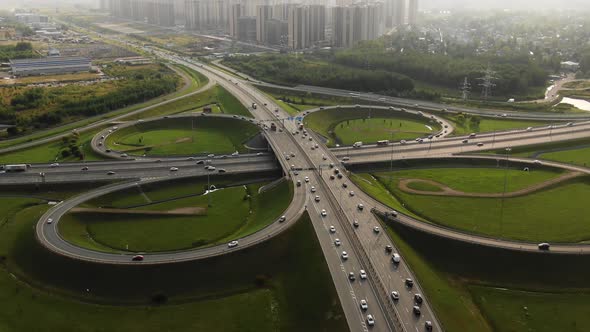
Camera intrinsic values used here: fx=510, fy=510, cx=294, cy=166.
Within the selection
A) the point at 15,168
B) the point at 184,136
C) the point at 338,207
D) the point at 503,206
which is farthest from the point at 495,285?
the point at 15,168

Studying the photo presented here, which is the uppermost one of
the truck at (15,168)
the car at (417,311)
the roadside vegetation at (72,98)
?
the roadside vegetation at (72,98)

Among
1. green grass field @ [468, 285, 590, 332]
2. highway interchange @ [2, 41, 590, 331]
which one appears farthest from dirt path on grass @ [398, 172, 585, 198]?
green grass field @ [468, 285, 590, 332]

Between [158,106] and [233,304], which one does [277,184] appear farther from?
[158,106]

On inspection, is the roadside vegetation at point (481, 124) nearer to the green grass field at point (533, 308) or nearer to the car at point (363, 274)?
the green grass field at point (533, 308)

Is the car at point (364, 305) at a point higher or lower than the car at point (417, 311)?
higher

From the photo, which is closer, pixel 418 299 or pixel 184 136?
pixel 418 299

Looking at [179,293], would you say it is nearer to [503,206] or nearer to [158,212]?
[158,212]

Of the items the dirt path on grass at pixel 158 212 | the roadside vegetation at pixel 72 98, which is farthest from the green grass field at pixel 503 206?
the roadside vegetation at pixel 72 98
